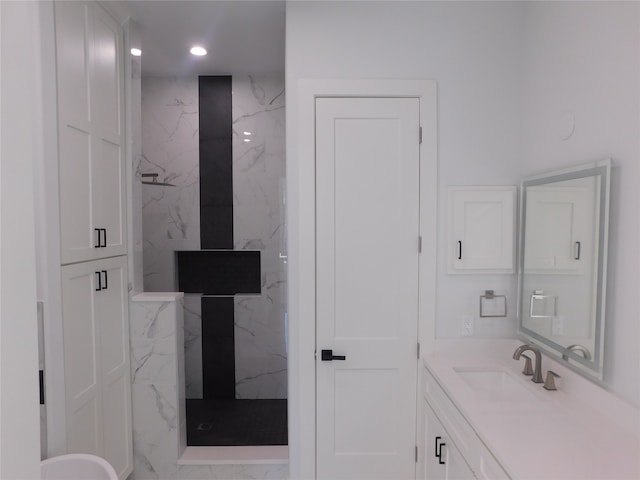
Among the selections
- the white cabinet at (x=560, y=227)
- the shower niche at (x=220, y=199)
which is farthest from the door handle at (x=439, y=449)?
the shower niche at (x=220, y=199)

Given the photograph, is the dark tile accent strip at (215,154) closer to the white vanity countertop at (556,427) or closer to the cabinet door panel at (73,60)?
the cabinet door panel at (73,60)

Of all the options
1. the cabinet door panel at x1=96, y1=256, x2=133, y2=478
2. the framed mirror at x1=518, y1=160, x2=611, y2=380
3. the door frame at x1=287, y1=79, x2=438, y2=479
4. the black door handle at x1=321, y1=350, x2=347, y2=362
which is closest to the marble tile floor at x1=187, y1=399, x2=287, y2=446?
the cabinet door panel at x1=96, y1=256, x2=133, y2=478

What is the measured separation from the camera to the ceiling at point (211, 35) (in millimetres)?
2244

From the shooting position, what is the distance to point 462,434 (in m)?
1.61

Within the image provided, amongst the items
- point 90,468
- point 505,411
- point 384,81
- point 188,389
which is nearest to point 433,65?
point 384,81

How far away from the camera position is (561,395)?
5.60 ft

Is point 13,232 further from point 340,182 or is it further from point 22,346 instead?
point 340,182

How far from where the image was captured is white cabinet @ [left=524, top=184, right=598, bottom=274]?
1.61 m

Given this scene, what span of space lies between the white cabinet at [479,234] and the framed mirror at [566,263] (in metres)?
0.08

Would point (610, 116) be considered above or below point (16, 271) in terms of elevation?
above

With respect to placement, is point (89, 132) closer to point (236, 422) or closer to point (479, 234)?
point (479, 234)

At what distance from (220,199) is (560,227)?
8.21 feet

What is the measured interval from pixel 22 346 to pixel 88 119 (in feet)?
5.92

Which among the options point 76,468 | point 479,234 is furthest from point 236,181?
point 76,468
